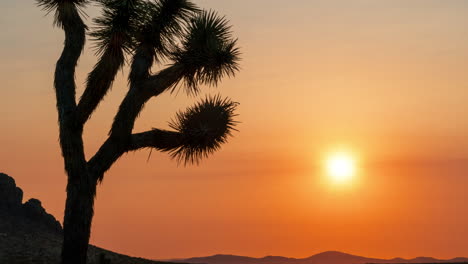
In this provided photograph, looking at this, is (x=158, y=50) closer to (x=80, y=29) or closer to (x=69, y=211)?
(x=80, y=29)

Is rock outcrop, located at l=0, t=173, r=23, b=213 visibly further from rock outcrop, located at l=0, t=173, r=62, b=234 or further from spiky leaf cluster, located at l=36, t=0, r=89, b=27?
spiky leaf cluster, located at l=36, t=0, r=89, b=27

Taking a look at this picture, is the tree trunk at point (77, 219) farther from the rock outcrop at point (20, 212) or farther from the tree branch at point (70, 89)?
the rock outcrop at point (20, 212)

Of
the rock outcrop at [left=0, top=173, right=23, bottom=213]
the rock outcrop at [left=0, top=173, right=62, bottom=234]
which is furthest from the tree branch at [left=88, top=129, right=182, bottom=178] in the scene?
the rock outcrop at [left=0, top=173, right=23, bottom=213]

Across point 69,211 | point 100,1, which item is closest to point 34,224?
point 69,211

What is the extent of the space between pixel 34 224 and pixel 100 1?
597 inches

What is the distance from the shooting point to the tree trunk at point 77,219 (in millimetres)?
19031

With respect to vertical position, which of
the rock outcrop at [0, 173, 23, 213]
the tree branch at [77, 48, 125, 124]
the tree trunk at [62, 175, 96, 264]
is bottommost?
the tree trunk at [62, 175, 96, 264]

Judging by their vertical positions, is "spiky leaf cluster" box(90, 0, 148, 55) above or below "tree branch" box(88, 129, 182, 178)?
above

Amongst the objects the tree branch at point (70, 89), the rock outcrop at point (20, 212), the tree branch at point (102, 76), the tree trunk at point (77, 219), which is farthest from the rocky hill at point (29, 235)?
the tree branch at point (102, 76)

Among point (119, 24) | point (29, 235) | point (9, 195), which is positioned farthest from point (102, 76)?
point (9, 195)

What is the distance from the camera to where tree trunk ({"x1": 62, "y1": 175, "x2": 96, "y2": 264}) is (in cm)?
1903

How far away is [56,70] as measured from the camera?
782 inches

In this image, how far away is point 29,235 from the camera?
28250mm

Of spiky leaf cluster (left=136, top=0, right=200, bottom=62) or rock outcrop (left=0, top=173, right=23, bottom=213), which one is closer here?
spiky leaf cluster (left=136, top=0, right=200, bottom=62)
